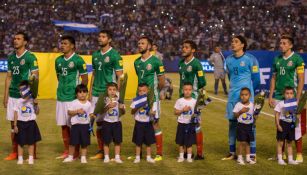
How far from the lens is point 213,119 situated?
1866 cm

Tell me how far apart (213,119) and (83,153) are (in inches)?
300

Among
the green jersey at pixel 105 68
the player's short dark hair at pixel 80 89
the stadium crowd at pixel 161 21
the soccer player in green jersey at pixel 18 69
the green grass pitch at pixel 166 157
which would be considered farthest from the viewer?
the stadium crowd at pixel 161 21

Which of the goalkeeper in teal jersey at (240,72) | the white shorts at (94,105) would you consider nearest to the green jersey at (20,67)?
the white shorts at (94,105)

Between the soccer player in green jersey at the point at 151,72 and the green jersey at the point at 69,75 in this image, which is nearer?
the green jersey at the point at 69,75

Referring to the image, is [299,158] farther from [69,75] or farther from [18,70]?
[18,70]

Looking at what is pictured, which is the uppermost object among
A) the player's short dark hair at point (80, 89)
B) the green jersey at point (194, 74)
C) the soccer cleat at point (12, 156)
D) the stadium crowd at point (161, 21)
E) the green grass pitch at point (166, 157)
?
the stadium crowd at point (161, 21)

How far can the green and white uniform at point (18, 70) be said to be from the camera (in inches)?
464

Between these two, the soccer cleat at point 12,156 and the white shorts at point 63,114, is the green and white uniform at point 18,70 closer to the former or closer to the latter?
the soccer cleat at point 12,156

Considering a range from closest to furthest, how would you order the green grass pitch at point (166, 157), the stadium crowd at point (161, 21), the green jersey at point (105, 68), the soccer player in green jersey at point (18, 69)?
the green grass pitch at point (166, 157)
the soccer player in green jersey at point (18, 69)
the green jersey at point (105, 68)
the stadium crowd at point (161, 21)

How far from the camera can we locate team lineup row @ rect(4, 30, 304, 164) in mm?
11648

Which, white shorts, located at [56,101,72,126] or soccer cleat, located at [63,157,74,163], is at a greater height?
white shorts, located at [56,101,72,126]

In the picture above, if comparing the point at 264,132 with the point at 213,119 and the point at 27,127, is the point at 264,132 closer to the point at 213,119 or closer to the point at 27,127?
the point at 213,119

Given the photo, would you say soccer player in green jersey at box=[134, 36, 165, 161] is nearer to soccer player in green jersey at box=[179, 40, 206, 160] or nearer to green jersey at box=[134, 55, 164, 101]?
green jersey at box=[134, 55, 164, 101]

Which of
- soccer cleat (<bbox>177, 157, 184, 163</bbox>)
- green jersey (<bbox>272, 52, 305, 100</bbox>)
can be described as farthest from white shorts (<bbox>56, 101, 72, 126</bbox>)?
green jersey (<bbox>272, 52, 305, 100</bbox>)
